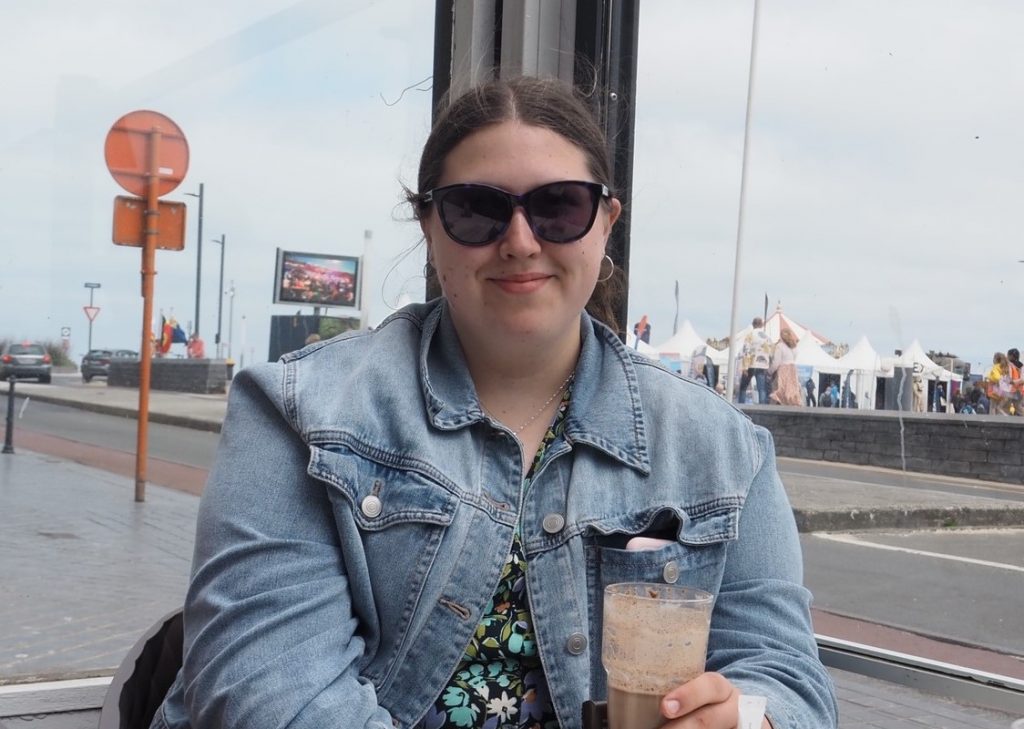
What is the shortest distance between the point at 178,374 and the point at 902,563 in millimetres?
2505

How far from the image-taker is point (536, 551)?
64.6 inches

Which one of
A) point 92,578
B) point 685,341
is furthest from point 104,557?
point 685,341

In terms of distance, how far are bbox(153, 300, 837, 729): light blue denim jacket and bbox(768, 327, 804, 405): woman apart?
1.25 m

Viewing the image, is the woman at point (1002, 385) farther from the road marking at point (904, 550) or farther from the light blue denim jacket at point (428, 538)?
the light blue denim jacket at point (428, 538)

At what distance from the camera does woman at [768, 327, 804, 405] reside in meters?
2.98

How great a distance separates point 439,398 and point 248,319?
6.46ft

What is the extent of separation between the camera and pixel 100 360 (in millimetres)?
3869

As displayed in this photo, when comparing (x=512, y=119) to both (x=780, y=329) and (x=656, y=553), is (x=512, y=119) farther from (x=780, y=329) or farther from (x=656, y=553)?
(x=780, y=329)

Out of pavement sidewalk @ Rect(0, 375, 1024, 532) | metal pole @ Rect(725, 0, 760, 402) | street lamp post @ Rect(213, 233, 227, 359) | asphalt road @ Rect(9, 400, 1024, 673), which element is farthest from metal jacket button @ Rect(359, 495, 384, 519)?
street lamp post @ Rect(213, 233, 227, 359)

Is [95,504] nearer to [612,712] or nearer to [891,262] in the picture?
[891,262]

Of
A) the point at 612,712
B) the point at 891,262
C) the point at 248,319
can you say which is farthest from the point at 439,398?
the point at 248,319

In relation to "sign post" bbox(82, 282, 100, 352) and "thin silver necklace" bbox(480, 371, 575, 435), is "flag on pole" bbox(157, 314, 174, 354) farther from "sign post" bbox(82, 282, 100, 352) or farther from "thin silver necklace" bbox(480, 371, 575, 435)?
"thin silver necklace" bbox(480, 371, 575, 435)

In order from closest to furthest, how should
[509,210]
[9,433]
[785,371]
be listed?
[509,210] → [785,371] → [9,433]

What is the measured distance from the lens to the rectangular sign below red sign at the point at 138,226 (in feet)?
11.5
